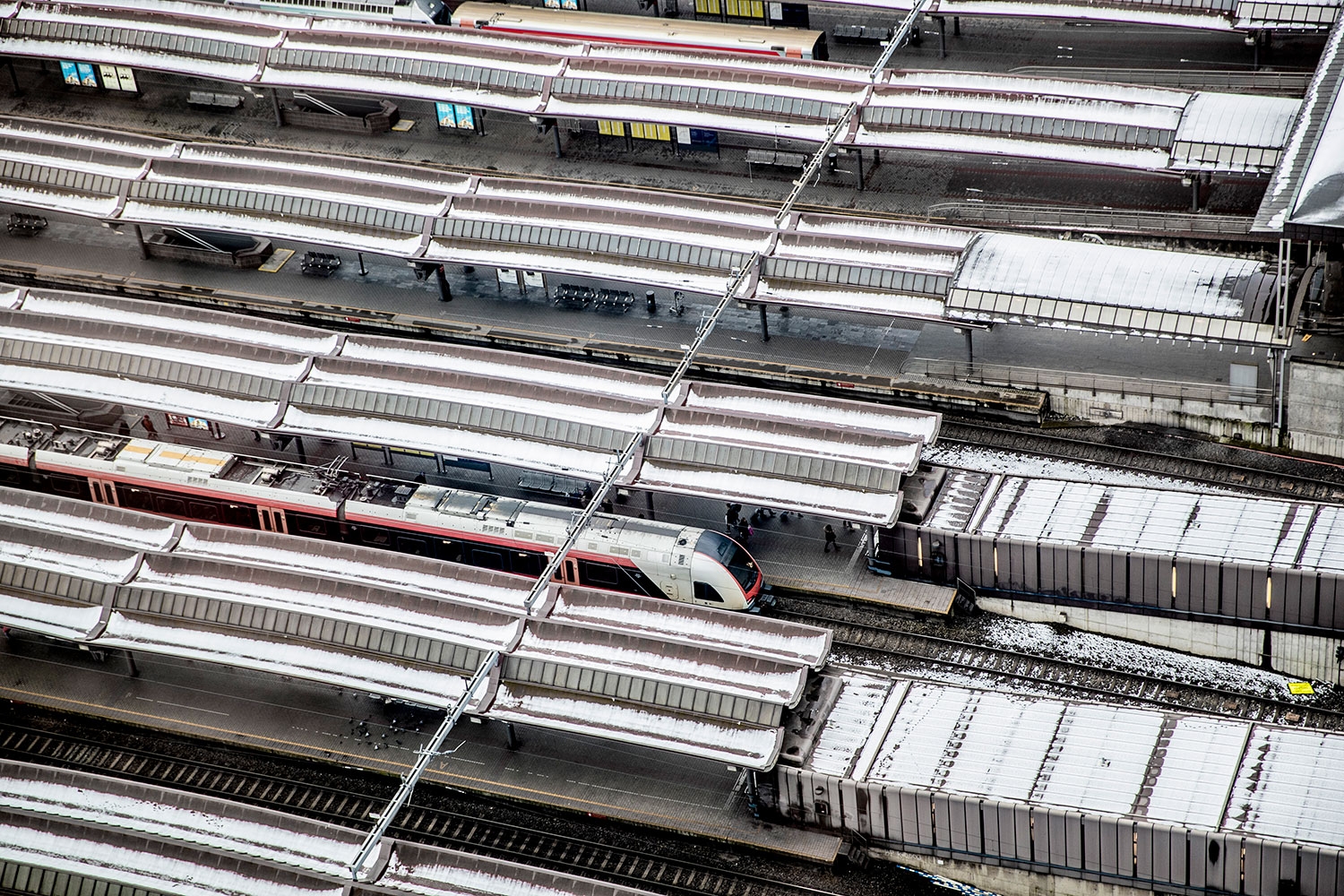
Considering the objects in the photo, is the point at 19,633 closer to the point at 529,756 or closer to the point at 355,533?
the point at 355,533

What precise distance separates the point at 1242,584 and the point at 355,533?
41.5 metres

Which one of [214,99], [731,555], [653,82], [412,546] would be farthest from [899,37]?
[214,99]

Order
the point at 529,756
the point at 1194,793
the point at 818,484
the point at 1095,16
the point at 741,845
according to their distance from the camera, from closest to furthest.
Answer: the point at 1194,793, the point at 741,845, the point at 529,756, the point at 818,484, the point at 1095,16

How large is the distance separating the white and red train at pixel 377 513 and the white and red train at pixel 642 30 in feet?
134

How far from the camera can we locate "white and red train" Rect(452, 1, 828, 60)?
110875 mm

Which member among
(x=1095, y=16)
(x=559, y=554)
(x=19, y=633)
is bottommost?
(x=19, y=633)

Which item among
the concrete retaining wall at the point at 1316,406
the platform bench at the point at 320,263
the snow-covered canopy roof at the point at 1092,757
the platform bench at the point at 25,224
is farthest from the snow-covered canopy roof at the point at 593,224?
the snow-covered canopy roof at the point at 1092,757

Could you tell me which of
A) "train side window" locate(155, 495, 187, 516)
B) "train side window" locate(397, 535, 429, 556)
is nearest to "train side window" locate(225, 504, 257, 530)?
"train side window" locate(155, 495, 187, 516)

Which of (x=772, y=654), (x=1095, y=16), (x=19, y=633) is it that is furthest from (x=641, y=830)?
(x=1095, y=16)

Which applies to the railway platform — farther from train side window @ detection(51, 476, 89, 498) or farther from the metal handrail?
the metal handrail

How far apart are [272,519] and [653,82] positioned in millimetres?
38843

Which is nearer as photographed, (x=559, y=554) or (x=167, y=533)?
(x=559, y=554)

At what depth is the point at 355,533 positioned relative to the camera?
83.5m

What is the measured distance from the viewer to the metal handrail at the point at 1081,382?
84.8 m
